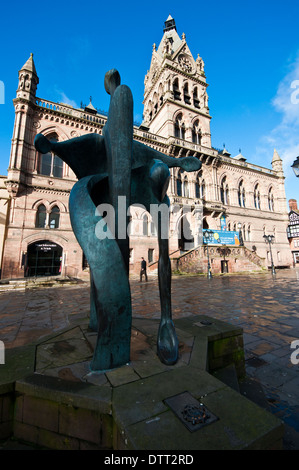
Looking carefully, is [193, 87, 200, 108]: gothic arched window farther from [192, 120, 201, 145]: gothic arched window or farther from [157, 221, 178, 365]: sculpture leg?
[157, 221, 178, 365]: sculpture leg

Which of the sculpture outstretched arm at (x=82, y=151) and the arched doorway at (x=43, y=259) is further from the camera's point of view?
the arched doorway at (x=43, y=259)

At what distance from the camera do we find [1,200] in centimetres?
1736

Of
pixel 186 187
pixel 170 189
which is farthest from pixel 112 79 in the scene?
pixel 186 187

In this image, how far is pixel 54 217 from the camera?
60.6 feet

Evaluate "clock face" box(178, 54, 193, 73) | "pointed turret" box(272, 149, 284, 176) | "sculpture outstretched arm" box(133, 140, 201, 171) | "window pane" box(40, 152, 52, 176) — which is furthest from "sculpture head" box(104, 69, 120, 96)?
"pointed turret" box(272, 149, 284, 176)

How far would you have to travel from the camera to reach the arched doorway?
1739cm

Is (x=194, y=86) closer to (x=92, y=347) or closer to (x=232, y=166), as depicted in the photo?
(x=232, y=166)

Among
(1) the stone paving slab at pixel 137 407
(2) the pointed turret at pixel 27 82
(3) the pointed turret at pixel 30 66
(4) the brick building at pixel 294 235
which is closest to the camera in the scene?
(1) the stone paving slab at pixel 137 407

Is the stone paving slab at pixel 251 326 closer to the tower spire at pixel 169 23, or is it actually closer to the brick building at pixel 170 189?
the brick building at pixel 170 189

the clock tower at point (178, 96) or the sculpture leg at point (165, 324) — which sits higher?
the clock tower at point (178, 96)

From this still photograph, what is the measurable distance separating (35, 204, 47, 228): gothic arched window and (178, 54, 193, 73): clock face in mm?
27421

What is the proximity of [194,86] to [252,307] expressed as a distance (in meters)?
32.8

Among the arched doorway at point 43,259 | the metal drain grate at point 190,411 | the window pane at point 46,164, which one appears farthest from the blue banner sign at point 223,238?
the metal drain grate at point 190,411

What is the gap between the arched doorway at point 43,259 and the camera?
1739cm
